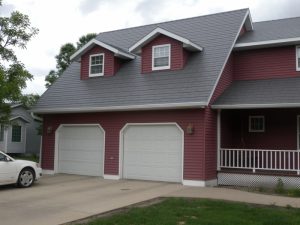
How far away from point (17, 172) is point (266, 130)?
31.0 ft

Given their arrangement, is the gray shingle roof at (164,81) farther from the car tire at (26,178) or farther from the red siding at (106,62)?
the car tire at (26,178)

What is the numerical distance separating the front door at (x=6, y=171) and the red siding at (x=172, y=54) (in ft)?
22.7

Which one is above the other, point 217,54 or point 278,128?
point 217,54

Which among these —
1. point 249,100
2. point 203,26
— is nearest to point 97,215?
point 249,100

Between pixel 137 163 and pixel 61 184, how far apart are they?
123 inches

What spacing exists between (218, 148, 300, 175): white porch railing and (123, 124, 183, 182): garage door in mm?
1681

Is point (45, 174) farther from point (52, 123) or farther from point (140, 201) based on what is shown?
point (140, 201)

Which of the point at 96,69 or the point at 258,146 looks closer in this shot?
the point at 258,146

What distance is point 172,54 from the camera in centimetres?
1673

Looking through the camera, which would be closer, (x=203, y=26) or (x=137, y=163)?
(x=137, y=163)

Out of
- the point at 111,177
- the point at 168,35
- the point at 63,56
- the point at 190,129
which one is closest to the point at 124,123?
the point at 111,177

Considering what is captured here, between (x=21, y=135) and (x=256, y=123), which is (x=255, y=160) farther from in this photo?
(x=21, y=135)

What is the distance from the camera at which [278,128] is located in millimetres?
15961

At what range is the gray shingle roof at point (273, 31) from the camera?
Answer: 16.9m
